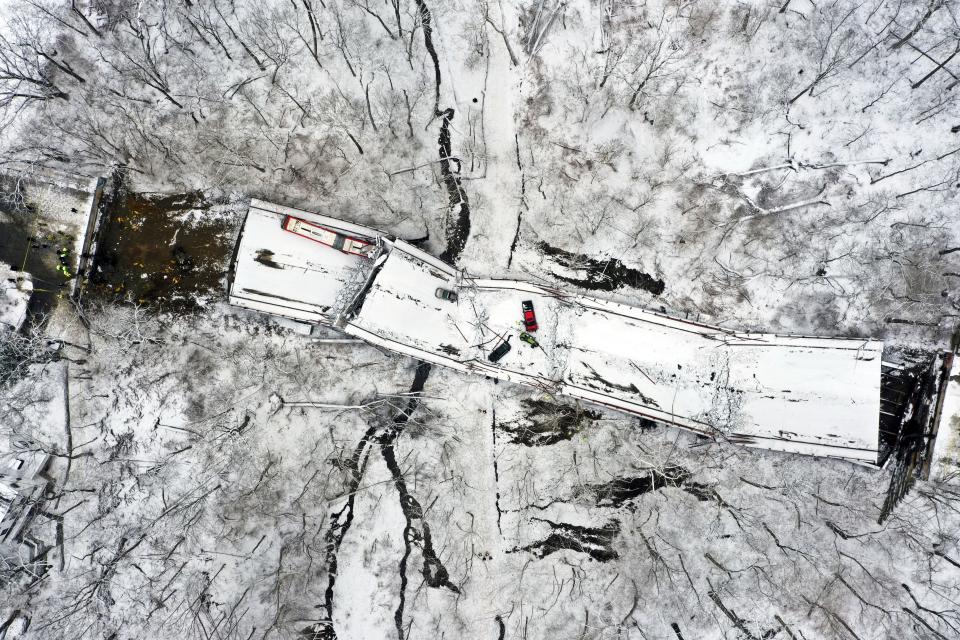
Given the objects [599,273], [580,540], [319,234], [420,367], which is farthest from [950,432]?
[319,234]

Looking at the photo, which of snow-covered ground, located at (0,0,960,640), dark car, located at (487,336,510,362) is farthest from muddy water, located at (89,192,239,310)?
dark car, located at (487,336,510,362)

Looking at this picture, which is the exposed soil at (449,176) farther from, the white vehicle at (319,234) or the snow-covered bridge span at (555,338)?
the white vehicle at (319,234)

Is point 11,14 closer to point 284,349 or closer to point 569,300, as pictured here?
point 284,349

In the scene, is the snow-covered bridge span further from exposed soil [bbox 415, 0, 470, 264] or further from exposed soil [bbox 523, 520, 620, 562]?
exposed soil [bbox 523, 520, 620, 562]

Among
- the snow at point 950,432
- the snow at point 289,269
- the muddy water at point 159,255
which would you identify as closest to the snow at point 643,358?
the snow at point 289,269

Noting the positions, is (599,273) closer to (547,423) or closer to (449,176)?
(547,423)

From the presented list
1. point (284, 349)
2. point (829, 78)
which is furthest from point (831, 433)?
point (284, 349)
